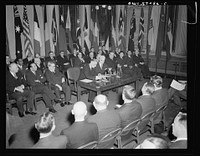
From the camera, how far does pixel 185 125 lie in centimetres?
248

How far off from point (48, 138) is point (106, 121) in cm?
87

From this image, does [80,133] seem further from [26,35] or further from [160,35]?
[160,35]

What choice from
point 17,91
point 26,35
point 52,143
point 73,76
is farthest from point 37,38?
point 52,143

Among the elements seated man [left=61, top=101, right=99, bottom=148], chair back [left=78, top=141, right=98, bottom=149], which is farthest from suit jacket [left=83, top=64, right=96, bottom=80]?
chair back [left=78, top=141, right=98, bottom=149]

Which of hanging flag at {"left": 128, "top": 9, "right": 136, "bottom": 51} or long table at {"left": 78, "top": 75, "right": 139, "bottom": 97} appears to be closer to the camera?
long table at {"left": 78, "top": 75, "right": 139, "bottom": 97}

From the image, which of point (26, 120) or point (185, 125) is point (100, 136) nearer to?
point (185, 125)

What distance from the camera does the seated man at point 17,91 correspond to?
482 cm

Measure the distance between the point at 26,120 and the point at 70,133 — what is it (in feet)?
8.66

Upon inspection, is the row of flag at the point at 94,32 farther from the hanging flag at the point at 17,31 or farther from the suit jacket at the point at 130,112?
the suit jacket at the point at 130,112

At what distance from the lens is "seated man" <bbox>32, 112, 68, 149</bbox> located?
2299mm

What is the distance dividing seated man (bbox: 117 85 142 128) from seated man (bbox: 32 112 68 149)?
106 centimetres

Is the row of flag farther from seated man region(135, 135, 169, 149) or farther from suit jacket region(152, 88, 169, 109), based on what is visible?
seated man region(135, 135, 169, 149)
